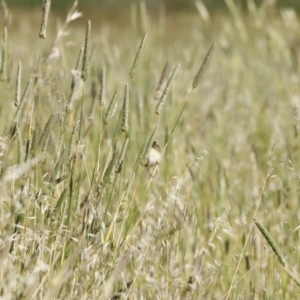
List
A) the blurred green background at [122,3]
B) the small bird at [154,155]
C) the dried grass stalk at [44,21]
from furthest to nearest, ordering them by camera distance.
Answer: the blurred green background at [122,3]
the small bird at [154,155]
the dried grass stalk at [44,21]

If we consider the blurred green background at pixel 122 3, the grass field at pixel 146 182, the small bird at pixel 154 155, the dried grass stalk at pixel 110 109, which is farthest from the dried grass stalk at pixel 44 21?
the blurred green background at pixel 122 3

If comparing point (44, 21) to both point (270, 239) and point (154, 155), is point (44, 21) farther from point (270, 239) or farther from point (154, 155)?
point (270, 239)

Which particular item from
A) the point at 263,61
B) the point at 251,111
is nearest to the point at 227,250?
the point at 251,111

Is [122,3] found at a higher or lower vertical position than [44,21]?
lower

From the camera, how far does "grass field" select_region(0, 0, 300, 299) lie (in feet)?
3.36

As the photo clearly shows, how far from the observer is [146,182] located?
5.94ft

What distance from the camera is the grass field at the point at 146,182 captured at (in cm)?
102

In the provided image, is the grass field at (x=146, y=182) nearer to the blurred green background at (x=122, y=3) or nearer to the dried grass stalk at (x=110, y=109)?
the dried grass stalk at (x=110, y=109)

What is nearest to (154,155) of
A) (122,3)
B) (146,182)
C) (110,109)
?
(110,109)

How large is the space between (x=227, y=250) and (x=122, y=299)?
1.78 feet

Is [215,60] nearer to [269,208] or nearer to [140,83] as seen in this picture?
[140,83]

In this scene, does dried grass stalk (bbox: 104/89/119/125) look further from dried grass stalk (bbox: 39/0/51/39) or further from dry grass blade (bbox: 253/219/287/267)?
dry grass blade (bbox: 253/219/287/267)

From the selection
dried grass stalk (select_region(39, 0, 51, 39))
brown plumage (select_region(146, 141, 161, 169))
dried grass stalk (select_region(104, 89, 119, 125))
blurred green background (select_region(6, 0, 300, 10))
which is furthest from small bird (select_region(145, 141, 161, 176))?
blurred green background (select_region(6, 0, 300, 10))

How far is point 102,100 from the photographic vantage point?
3.56ft
